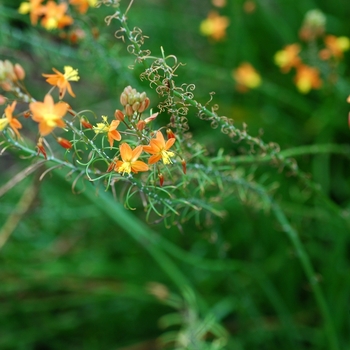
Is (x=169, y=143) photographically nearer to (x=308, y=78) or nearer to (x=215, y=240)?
(x=215, y=240)

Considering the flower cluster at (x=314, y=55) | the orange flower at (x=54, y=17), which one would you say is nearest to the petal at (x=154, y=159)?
the orange flower at (x=54, y=17)

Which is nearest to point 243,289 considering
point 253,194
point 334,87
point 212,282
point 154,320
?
point 212,282

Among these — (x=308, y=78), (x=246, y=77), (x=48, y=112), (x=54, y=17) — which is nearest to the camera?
(x=48, y=112)

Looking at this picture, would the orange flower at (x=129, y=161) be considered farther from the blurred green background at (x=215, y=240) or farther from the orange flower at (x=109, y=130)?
the blurred green background at (x=215, y=240)

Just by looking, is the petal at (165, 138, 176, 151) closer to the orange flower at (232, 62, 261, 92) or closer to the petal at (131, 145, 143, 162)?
the petal at (131, 145, 143, 162)

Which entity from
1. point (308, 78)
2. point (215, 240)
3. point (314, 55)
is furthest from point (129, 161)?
point (308, 78)

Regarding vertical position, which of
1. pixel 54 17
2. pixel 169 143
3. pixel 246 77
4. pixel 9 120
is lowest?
pixel 9 120
